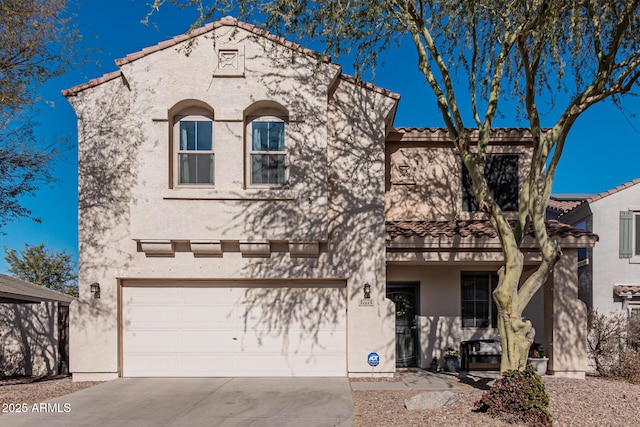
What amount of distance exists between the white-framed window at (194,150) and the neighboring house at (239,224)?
30 millimetres

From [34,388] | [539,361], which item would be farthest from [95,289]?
[539,361]

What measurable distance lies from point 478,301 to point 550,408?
5.31 metres

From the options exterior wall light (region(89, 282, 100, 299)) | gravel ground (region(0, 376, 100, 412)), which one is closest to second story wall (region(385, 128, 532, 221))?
exterior wall light (region(89, 282, 100, 299))

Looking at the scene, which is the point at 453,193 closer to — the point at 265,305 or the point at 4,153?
the point at 265,305

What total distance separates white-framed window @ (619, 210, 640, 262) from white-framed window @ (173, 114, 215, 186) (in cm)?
1056

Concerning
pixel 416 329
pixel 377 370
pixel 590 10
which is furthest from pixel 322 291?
pixel 590 10

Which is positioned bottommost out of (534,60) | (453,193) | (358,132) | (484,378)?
(484,378)

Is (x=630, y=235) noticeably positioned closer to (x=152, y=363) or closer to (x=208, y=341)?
(x=208, y=341)

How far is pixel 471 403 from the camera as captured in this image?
7.92 metres

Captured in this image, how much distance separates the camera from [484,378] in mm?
10688

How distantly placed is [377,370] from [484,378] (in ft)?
7.64

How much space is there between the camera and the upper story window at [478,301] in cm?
1274

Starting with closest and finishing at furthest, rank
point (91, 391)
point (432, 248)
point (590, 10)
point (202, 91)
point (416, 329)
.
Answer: point (590, 10)
point (91, 391)
point (202, 91)
point (432, 248)
point (416, 329)

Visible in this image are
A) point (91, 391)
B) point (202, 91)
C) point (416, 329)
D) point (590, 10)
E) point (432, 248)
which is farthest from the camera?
point (416, 329)
